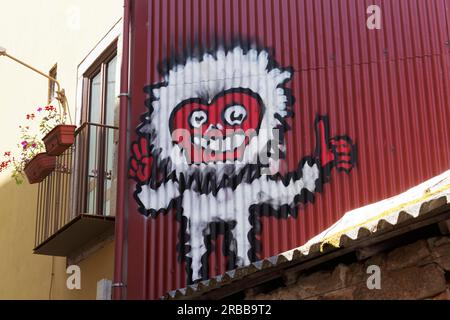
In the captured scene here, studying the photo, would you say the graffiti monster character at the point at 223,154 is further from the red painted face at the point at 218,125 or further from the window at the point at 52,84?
the window at the point at 52,84

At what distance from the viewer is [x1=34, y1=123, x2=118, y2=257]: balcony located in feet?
40.1

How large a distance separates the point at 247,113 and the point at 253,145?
37 centimetres

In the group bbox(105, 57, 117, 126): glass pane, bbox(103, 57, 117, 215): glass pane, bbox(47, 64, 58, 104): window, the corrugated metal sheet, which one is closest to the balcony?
bbox(103, 57, 117, 215): glass pane

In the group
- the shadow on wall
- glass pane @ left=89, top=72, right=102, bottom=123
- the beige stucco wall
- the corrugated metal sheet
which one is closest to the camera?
the corrugated metal sheet

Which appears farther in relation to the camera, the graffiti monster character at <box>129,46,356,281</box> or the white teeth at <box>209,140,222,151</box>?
the white teeth at <box>209,140,222,151</box>

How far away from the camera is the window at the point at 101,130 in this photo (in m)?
12.5

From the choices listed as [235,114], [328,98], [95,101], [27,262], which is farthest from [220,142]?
[27,262]

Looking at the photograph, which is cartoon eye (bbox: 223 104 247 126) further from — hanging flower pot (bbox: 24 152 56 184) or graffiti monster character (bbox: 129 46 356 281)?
hanging flower pot (bbox: 24 152 56 184)

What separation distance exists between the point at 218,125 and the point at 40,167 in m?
3.20

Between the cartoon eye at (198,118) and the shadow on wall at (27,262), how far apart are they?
180 cm

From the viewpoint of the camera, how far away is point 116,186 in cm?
1192

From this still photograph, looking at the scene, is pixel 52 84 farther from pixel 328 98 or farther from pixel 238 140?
pixel 328 98

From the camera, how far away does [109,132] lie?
12891 mm
